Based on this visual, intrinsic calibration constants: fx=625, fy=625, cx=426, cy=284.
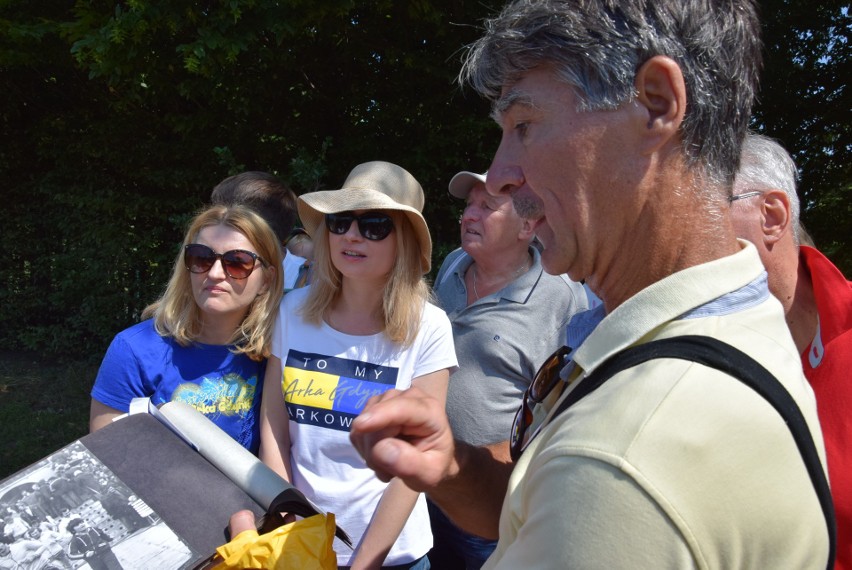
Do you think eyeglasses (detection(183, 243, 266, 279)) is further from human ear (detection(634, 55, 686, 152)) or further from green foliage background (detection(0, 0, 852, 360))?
green foliage background (detection(0, 0, 852, 360))

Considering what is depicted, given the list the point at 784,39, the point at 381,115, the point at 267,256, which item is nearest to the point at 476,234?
the point at 267,256

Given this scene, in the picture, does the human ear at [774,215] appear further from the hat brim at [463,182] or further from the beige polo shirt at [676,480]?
the hat brim at [463,182]

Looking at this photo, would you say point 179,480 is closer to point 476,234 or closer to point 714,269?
point 714,269

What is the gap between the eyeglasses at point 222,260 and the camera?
7.77 ft

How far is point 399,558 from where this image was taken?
7.14 ft

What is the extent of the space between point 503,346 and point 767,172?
1.21 metres

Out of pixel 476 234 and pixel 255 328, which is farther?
pixel 476 234

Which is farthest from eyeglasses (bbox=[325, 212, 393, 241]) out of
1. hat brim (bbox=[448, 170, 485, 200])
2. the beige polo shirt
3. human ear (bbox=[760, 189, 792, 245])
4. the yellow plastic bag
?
the beige polo shirt

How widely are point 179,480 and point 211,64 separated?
13.7 ft

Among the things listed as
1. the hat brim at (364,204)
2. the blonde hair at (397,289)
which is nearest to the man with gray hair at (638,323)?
the blonde hair at (397,289)

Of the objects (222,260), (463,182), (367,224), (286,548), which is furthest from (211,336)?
(463,182)

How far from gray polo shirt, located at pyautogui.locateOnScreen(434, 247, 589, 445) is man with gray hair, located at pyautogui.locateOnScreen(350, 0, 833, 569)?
1372 mm

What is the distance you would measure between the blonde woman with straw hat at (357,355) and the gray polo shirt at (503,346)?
0.37 meters

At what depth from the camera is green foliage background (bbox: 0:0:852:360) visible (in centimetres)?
528
